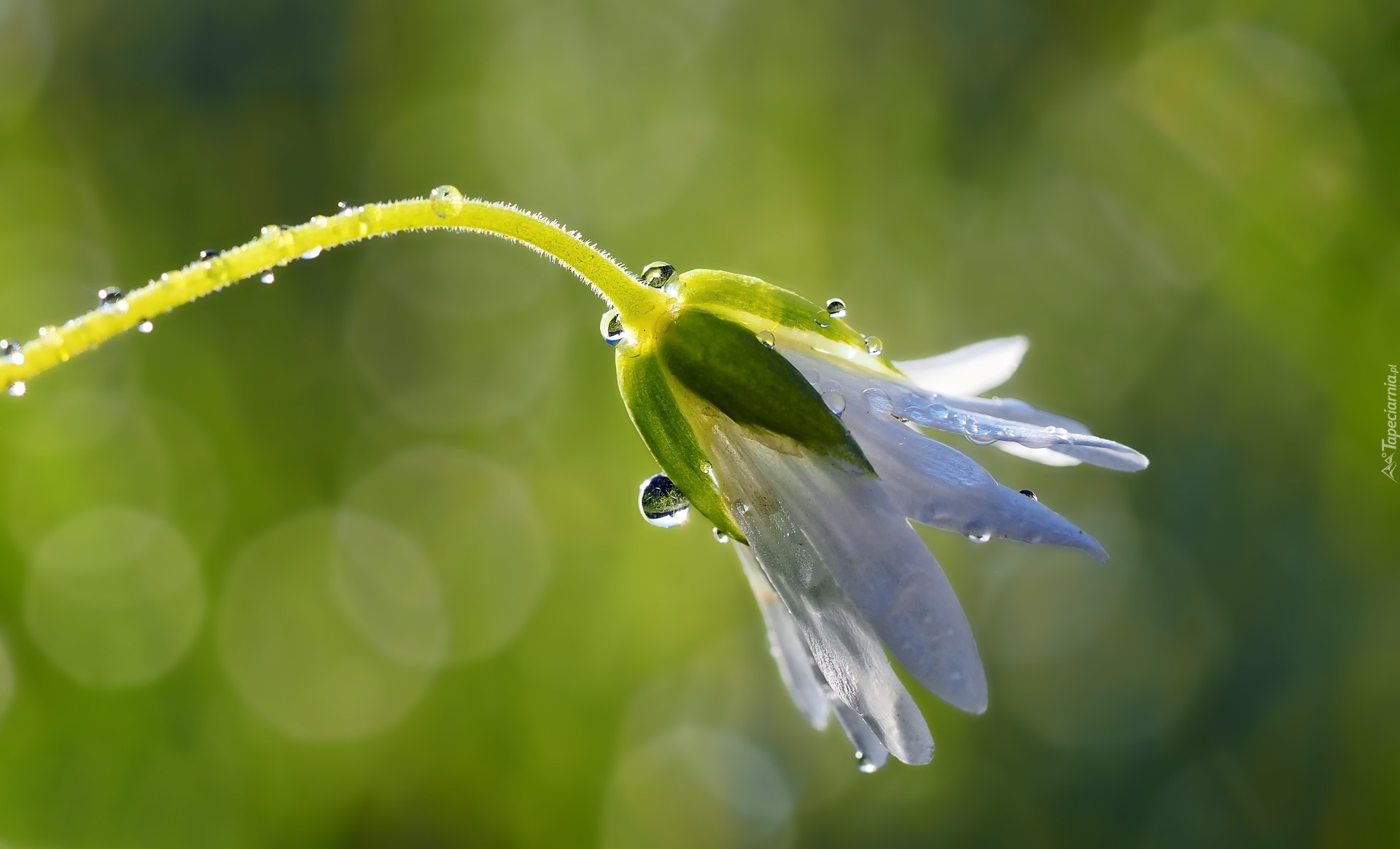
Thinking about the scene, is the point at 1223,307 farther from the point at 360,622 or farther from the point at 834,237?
the point at 360,622

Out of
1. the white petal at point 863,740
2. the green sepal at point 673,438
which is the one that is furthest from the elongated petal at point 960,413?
the white petal at point 863,740

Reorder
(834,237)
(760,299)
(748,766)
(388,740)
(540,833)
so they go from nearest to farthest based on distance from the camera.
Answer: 1. (760,299)
2. (540,833)
3. (388,740)
4. (748,766)
5. (834,237)

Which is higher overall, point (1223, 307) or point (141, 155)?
point (141, 155)

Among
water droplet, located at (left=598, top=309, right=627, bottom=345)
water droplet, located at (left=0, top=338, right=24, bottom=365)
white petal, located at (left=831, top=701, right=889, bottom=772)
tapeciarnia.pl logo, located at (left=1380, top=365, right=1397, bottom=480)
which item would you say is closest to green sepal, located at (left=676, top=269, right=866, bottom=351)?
water droplet, located at (left=598, top=309, right=627, bottom=345)

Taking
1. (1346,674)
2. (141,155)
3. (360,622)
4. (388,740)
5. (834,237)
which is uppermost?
(141,155)

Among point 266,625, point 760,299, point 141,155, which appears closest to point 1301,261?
point 760,299

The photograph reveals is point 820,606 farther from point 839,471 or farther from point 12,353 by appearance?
point 12,353

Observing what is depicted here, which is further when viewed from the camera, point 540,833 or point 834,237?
point 834,237

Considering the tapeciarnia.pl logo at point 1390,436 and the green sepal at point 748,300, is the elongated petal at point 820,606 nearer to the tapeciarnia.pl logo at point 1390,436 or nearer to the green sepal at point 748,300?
the green sepal at point 748,300
